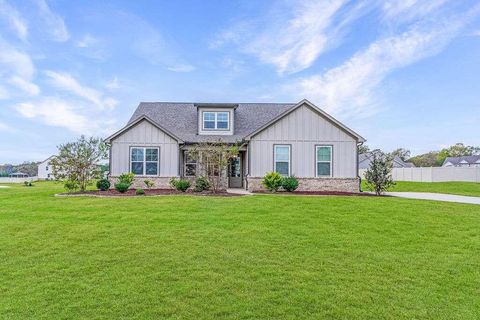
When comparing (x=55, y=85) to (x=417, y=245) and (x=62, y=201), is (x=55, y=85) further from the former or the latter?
(x=417, y=245)

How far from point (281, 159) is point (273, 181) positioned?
1.95 m

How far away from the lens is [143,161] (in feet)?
60.5

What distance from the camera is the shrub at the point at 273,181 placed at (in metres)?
16.5

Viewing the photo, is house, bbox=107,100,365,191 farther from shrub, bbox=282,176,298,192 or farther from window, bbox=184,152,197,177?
shrub, bbox=282,176,298,192

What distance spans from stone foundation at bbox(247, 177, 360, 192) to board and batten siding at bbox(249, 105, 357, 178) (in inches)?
10.8

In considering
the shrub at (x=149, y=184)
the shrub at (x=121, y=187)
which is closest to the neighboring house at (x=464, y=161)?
the shrub at (x=149, y=184)

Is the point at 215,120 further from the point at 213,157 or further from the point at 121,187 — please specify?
the point at 121,187

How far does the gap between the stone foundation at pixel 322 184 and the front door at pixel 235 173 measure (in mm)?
3254

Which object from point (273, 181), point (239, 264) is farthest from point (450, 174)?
point (239, 264)

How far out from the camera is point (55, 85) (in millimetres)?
20078

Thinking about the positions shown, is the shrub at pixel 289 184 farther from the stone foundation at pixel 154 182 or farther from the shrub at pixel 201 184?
the stone foundation at pixel 154 182

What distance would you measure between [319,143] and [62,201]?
43.9 ft

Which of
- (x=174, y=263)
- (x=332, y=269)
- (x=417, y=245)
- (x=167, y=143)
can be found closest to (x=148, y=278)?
(x=174, y=263)

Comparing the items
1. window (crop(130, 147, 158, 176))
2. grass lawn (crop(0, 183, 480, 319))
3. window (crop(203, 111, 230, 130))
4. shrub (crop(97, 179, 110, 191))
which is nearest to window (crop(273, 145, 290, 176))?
window (crop(203, 111, 230, 130))
